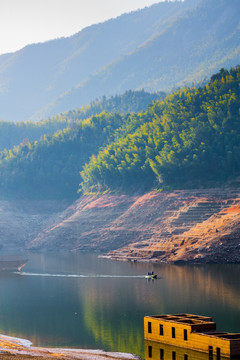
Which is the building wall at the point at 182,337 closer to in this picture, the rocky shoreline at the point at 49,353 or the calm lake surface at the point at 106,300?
the calm lake surface at the point at 106,300

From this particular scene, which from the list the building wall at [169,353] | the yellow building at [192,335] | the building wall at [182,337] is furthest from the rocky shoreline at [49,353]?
the building wall at [182,337]

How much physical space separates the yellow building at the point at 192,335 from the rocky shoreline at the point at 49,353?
8.93 ft

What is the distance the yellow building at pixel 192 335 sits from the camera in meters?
52.9

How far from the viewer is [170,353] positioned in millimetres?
56688

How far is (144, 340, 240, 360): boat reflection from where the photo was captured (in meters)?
54.4

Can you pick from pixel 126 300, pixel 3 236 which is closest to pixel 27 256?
pixel 3 236

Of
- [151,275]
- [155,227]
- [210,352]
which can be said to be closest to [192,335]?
[210,352]

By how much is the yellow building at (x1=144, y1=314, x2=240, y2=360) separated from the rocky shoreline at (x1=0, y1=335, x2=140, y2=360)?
272 centimetres

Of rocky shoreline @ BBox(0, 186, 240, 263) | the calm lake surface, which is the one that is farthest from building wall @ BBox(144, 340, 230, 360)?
rocky shoreline @ BBox(0, 186, 240, 263)

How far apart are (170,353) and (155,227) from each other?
84062mm

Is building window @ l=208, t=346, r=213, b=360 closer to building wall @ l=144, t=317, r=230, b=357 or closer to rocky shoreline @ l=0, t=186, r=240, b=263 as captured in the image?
building wall @ l=144, t=317, r=230, b=357

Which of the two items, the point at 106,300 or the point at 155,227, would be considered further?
the point at 155,227

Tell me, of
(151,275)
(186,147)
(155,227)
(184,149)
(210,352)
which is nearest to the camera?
(210,352)

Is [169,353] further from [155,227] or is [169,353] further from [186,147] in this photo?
[186,147]
